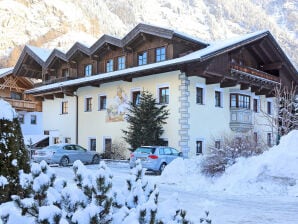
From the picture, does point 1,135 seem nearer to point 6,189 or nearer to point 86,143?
point 6,189

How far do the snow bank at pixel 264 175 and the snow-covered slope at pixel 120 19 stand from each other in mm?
75631

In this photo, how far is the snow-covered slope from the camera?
91500 mm

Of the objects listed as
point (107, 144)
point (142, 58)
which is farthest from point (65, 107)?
point (142, 58)

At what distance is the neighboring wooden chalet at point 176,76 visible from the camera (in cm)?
2450

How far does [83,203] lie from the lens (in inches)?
133

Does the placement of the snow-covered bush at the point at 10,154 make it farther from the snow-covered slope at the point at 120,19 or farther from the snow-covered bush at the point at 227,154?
the snow-covered slope at the point at 120,19

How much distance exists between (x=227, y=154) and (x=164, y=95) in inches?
433

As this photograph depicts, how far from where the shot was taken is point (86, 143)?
1227 inches

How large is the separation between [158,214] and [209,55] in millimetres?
20033

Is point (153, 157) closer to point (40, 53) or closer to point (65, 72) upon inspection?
point (65, 72)

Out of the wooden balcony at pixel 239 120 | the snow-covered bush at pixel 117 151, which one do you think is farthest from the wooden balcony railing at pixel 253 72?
the snow-covered bush at pixel 117 151

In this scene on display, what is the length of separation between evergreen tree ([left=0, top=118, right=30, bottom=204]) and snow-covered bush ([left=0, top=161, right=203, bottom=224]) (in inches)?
35.4

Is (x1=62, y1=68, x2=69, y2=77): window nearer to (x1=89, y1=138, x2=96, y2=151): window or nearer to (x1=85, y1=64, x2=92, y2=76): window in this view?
(x1=85, y1=64, x2=92, y2=76): window

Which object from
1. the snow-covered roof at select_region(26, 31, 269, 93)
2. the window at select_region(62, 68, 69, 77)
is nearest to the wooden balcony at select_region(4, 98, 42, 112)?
the window at select_region(62, 68, 69, 77)
